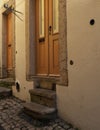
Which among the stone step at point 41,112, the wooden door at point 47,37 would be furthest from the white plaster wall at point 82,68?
the wooden door at point 47,37

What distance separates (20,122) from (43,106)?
53 cm

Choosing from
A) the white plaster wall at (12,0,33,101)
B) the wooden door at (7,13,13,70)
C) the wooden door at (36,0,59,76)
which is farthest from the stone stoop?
the wooden door at (7,13,13,70)

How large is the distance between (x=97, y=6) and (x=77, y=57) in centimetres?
88

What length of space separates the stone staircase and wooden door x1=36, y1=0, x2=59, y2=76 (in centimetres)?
61

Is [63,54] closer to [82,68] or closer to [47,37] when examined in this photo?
[82,68]

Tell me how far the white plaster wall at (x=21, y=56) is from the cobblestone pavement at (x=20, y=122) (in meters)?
0.62

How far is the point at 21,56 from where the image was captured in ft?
20.5

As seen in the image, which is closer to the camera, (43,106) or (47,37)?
(43,106)

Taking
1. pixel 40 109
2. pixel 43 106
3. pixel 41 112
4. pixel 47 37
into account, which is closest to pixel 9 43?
pixel 47 37

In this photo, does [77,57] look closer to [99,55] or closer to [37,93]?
[99,55]

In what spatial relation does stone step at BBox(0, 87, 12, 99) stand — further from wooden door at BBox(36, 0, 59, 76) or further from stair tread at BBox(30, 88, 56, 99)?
stair tread at BBox(30, 88, 56, 99)

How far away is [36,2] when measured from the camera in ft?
19.7

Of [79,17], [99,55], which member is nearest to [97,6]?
[79,17]

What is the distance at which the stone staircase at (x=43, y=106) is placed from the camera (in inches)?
163
